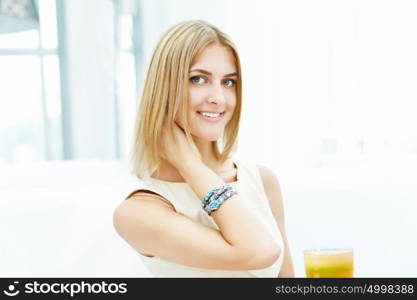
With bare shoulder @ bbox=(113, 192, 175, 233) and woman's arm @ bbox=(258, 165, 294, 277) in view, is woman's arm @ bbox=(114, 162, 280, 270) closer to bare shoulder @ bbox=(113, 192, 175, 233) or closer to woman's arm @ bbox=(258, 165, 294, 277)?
bare shoulder @ bbox=(113, 192, 175, 233)

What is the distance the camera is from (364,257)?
85.4 inches

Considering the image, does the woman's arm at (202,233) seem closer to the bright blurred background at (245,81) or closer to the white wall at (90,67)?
the bright blurred background at (245,81)

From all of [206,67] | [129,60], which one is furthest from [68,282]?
[129,60]

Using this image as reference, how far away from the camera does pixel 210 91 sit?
1353 millimetres

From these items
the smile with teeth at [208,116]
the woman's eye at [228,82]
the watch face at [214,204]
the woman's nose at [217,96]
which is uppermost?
the woman's eye at [228,82]

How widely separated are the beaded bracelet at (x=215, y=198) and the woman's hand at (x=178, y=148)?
3.4 inches

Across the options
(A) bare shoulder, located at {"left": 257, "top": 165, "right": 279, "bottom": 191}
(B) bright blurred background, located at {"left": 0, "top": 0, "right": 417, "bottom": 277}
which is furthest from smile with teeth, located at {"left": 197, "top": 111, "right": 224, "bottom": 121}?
(B) bright blurred background, located at {"left": 0, "top": 0, "right": 417, "bottom": 277}

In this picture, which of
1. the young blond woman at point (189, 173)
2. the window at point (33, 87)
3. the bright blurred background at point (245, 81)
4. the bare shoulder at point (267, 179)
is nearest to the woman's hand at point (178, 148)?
the young blond woman at point (189, 173)

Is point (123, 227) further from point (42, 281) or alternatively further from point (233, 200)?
point (42, 281)

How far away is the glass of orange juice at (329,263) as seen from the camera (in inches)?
50.1

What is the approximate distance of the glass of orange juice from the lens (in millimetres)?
1273

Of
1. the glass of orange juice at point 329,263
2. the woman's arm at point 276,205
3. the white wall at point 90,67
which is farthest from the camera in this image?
the white wall at point 90,67

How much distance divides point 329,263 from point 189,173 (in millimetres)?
329

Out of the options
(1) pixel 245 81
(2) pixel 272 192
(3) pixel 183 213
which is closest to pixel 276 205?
(2) pixel 272 192
